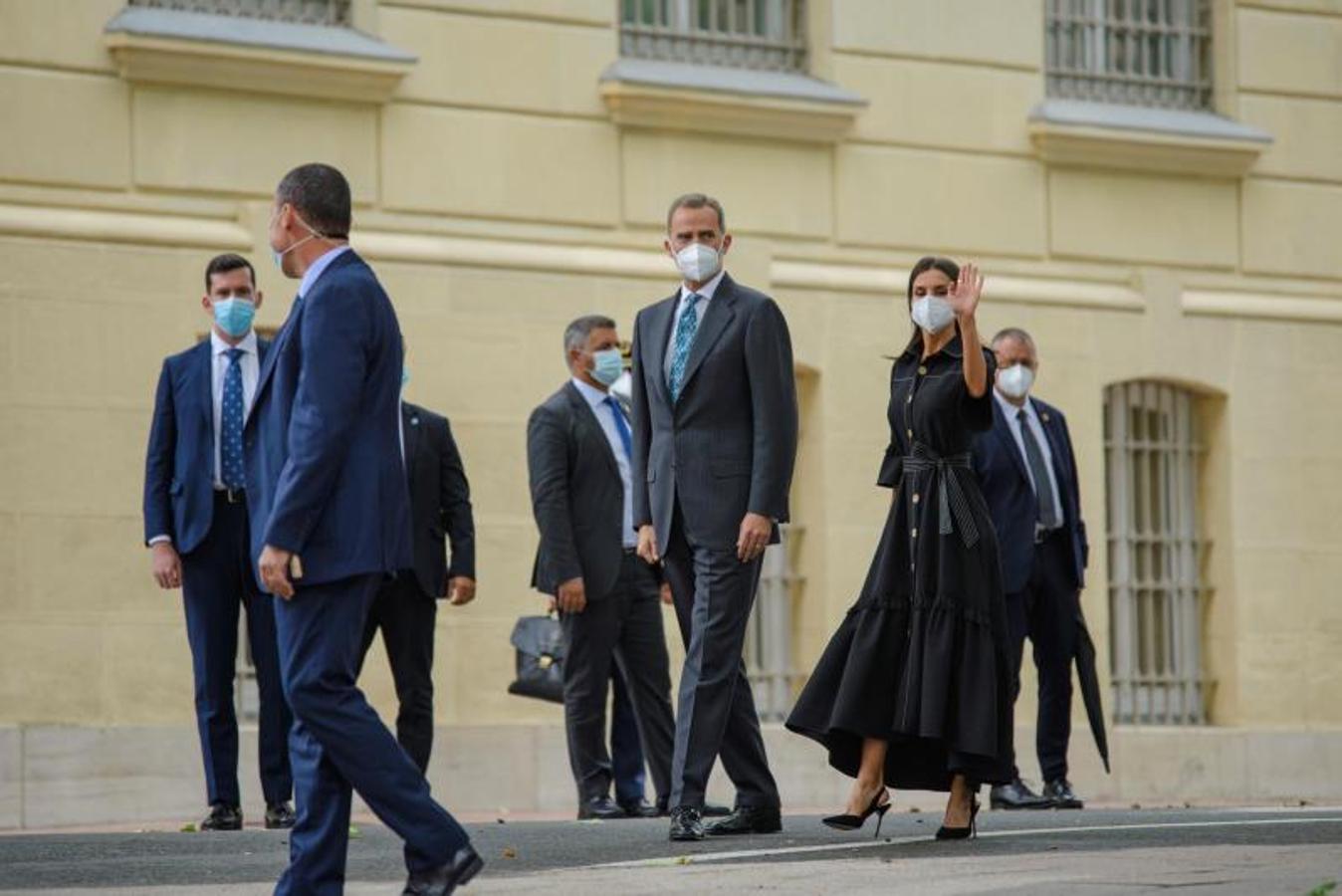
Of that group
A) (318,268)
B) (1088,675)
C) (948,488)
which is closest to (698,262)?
(948,488)

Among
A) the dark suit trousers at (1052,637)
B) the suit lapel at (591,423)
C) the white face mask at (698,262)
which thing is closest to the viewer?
the white face mask at (698,262)

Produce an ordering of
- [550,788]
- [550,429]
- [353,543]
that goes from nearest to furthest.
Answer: [353,543]
[550,429]
[550,788]

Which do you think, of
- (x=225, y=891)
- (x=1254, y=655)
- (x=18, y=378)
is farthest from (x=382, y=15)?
(x=225, y=891)

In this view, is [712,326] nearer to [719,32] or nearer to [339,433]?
[339,433]

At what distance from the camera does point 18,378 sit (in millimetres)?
16828

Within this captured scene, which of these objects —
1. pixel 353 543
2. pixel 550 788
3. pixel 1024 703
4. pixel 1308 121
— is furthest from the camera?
pixel 1308 121

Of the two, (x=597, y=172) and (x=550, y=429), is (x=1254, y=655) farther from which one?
(x=550, y=429)

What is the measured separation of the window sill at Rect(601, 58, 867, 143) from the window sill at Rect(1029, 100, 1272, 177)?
56.1 inches

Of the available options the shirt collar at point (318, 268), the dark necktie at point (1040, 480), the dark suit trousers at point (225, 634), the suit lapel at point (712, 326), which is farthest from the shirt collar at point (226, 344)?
the shirt collar at point (318, 268)

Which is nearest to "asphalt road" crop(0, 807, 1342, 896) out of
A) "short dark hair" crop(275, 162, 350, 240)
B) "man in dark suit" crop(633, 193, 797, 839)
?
"man in dark suit" crop(633, 193, 797, 839)

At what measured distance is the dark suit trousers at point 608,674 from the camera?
14938mm

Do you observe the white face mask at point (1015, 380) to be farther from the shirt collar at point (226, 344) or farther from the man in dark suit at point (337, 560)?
the man in dark suit at point (337, 560)

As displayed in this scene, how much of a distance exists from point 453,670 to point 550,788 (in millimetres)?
813

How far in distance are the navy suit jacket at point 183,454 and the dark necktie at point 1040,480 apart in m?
3.98
